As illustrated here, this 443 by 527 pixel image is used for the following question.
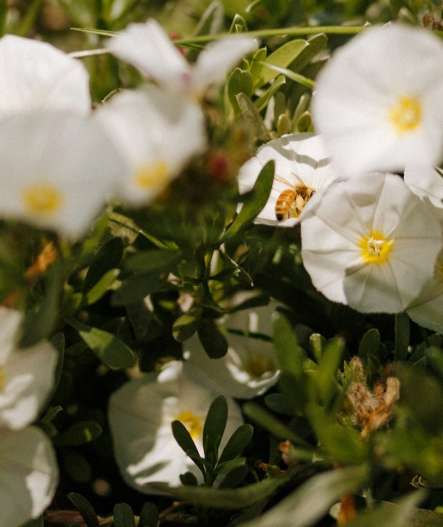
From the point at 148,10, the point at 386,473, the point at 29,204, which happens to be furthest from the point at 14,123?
the point at 148,10

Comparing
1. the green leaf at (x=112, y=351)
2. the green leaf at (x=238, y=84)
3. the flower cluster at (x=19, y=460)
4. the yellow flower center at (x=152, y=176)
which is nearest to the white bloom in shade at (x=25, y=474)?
the flower cluster at (x=19, y=460)

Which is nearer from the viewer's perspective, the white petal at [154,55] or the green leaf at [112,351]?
the white petal at [154,55]

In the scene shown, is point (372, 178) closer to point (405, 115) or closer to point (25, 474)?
point (405, 115)

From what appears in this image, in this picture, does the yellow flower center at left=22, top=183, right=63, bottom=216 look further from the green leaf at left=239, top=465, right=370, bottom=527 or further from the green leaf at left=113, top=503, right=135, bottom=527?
the green leaf at left=113, top=503, right=135, bottom=527

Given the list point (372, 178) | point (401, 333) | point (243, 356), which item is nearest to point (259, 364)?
point (243, 356)

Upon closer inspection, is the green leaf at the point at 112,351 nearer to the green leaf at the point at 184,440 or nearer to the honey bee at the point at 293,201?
the green leaf at the point at 184,440

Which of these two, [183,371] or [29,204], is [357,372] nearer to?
[183,371]
